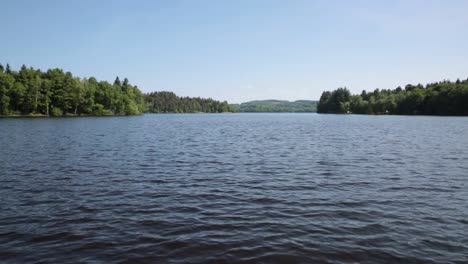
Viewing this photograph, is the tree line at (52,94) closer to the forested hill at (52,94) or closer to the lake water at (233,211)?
the forested hill at (52,94)

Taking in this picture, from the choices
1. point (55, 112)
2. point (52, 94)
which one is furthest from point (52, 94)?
point (55, 112)

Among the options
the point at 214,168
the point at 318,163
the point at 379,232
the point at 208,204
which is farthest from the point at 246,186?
the point at 318,163

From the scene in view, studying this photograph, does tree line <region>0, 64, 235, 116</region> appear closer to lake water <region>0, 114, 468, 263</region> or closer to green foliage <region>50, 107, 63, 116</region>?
green foliage <region>50, 107, 63, 116</region>

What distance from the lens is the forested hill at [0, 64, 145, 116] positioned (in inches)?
4749

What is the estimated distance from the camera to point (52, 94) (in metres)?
131

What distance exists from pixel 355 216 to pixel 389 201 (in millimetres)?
3372

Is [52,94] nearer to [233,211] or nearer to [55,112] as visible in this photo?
[55,112]

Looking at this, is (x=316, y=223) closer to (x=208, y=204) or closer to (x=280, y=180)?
(x=208, y=204)

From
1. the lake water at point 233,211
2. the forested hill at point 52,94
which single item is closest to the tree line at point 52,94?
the forested hill at point 52,94

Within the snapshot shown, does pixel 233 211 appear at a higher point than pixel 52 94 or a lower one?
lower

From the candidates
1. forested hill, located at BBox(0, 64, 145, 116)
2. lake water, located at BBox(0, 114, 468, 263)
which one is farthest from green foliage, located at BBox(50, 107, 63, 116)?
lake water, located at BBox(0, 114, 468, 263)

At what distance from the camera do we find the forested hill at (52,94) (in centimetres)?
12062

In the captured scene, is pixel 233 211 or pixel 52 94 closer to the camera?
pixel 233 211

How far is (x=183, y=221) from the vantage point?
41.8ft
